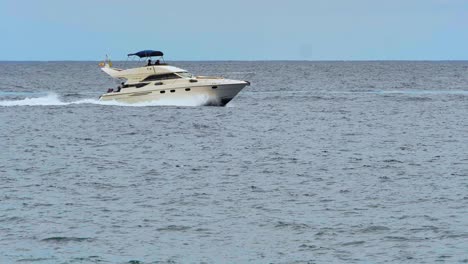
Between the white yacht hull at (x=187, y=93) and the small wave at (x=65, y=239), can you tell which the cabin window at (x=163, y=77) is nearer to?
the white yacht hull at (x=187, y=93)

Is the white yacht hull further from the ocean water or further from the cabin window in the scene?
the ocean water

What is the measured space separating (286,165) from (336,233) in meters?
12.5

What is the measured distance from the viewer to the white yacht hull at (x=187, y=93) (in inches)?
2340

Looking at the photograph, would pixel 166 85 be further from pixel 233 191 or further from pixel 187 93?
pixel 233 191

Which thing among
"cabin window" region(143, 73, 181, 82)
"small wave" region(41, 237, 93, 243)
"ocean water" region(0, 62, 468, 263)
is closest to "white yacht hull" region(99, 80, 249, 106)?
"cabin window" region(143, 73, 181, 82)

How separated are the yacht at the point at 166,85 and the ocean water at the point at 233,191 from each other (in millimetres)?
4557

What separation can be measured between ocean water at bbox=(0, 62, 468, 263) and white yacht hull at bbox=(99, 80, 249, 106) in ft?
15.7

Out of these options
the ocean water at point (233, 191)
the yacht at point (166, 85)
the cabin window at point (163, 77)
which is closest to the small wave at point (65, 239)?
the ocean water at point (233, 191)

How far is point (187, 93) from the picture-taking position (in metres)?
60.1

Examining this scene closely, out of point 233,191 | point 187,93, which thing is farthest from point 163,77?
point 233,191

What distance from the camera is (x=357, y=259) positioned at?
757 inches

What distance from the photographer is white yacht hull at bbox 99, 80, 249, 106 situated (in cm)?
5944

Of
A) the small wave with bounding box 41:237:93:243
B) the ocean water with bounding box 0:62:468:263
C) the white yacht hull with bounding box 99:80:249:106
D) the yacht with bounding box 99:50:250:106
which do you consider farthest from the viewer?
the white yacht hull with bounding box 99:80:249:106

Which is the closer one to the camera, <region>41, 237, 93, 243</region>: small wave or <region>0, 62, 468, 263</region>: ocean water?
<region>0, 62, 468, 263</region>: ocean water
